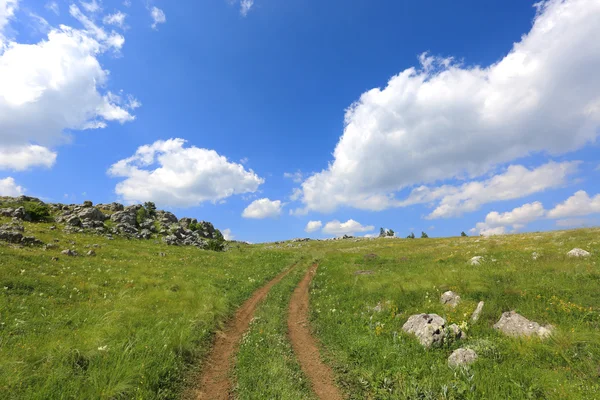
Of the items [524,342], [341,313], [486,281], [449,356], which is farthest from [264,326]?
[486,281]

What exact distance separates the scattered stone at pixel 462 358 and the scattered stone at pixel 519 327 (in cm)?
263

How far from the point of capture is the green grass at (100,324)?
887 centimetres

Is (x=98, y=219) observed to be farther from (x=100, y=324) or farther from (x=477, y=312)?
(x=477, y=312)

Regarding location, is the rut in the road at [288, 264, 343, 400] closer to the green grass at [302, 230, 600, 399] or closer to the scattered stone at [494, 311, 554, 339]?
the green grass at [302, 230, 600, 399]

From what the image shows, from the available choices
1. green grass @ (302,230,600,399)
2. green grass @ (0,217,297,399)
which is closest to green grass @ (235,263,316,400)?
green grass @ (302,230,600,399)

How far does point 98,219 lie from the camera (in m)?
53.2

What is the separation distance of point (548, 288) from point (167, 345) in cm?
1930

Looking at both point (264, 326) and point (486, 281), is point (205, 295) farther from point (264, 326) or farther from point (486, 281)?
point (486, 281)

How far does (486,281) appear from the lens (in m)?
17.1

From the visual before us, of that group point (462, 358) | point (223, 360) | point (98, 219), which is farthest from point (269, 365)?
point (98, 219)

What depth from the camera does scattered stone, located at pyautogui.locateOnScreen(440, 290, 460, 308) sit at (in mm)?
15365

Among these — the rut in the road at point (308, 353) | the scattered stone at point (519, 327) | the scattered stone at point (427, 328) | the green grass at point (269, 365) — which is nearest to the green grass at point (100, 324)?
the green grass at point (269, 365)

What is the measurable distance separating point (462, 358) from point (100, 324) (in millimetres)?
15677

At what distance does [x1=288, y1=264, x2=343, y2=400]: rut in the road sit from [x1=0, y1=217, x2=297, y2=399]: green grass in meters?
4.44
